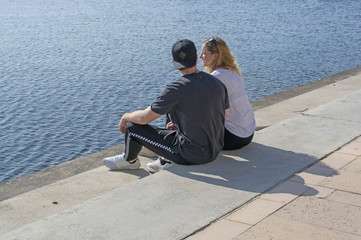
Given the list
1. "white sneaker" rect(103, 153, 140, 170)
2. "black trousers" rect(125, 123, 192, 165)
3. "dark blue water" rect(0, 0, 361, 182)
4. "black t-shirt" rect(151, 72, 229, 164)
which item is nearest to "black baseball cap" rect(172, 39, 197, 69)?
"black t-shirt" rect(151, 72, 229, 164)

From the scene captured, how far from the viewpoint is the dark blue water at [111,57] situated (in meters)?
9.98

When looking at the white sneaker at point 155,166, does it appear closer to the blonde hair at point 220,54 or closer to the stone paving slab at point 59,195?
the stone paving slab at point 59,195

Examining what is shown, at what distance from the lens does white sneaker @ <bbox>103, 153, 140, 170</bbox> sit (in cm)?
604

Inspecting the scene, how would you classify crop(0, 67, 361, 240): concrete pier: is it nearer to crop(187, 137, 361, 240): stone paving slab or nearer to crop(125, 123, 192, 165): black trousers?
crop(187, 137, 361, 240): stone paving slab

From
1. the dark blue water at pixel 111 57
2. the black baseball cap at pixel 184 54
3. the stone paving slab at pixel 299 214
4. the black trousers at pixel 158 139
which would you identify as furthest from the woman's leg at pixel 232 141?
the dark blue water at pixel 111 57

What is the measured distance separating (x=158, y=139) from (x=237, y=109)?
2.81 feet

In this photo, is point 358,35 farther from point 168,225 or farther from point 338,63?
point 168,225

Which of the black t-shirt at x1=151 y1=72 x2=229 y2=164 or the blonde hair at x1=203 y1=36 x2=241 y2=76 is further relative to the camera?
the blonde hair at x1=203 y1=36 x2=241 y2=76

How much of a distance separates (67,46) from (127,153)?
527 inches

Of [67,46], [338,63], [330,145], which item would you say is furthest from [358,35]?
[330,145]

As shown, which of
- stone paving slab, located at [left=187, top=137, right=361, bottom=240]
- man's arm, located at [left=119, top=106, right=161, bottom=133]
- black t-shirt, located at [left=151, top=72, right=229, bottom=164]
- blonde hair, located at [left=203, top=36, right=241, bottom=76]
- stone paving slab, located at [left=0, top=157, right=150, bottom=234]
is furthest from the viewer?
blonde hair, located at [left=203, top=36, right=241, bottom=76]

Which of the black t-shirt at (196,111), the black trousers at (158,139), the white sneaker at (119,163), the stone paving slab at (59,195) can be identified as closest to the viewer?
the stone paving slab at (59,195)

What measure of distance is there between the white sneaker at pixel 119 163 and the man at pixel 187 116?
440 millimetres

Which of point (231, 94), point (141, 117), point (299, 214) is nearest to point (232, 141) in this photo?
point (231, 94)
